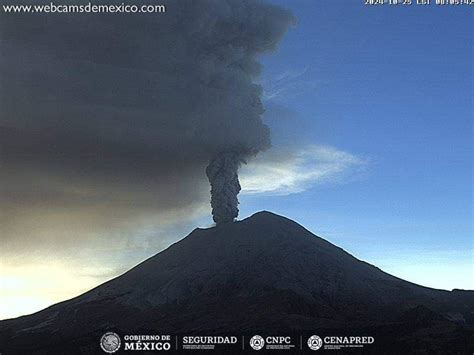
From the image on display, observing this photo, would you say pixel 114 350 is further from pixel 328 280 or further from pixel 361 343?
pixel 328 280

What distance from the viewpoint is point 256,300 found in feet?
322

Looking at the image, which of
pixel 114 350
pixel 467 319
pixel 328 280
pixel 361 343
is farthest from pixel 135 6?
pixel 467 319

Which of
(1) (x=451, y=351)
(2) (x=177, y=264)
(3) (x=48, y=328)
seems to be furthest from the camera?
(2) (x=177, y=264)

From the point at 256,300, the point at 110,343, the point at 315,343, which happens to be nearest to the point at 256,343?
the point at 315,343

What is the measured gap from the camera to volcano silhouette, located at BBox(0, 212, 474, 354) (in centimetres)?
8312

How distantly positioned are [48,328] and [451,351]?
5546 cm

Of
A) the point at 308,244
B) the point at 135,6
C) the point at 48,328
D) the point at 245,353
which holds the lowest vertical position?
the point at 245,353

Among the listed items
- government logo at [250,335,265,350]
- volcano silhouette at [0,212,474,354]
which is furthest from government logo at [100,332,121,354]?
volcano silhouette at [0,212,474,354]

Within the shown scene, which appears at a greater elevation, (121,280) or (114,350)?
(121,280)

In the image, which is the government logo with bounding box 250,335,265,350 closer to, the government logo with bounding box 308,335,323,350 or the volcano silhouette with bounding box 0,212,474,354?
the government logo with bounding box 308,335,323,350

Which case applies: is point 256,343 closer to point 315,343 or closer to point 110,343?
point 315,343

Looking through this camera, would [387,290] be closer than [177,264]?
Yes

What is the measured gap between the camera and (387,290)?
355ft

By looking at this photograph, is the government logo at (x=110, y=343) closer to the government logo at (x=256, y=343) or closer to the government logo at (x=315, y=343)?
the government logo at (x=256, y=343)
